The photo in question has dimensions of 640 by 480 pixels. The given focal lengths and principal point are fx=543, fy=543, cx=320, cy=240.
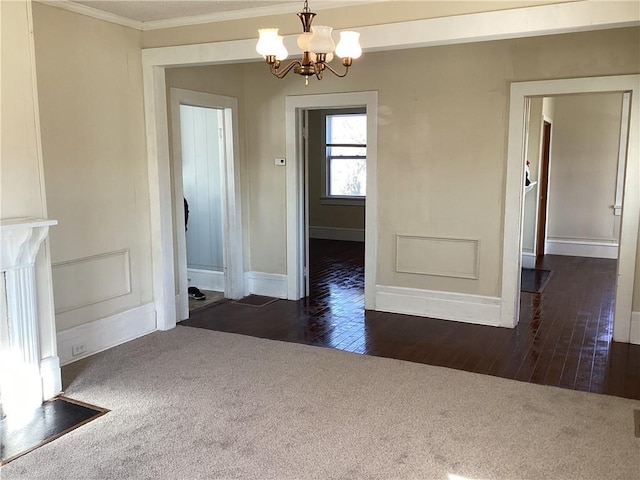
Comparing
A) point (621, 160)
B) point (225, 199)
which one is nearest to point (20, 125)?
point (225, 199)

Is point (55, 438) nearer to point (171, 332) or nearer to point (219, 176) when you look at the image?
point (171, 332)

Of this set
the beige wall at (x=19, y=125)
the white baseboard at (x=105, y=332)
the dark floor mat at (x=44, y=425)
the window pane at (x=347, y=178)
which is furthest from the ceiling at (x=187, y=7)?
the window pane at (x=347, y=178)

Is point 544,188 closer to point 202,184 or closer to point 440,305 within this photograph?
point 440,305

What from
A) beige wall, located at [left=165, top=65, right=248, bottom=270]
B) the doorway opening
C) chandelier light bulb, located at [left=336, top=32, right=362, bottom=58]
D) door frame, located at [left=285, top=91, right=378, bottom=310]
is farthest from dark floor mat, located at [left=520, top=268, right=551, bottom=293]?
chandelier light bulb, located at [left=336, top=32, right=362, bottom=58]

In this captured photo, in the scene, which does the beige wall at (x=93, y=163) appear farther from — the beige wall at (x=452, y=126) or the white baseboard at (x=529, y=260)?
the white baseboard at (x=529, y=260)

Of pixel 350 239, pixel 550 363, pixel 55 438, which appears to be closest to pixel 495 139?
pixel 550 363

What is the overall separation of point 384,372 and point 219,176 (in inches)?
124

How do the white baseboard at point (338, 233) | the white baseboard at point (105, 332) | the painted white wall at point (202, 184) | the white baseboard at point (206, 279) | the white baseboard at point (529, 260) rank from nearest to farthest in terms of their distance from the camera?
the white baseboard at point (105, 332)
the painted white wall at point (202, 184)
the white baseboard at point (206, 279)
the white baseboard at point (529, 260)
the white baseboard at point (338, 233)

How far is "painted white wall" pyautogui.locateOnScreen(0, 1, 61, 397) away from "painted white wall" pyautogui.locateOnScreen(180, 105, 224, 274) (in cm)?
263

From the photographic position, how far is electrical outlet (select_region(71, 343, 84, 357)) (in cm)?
409

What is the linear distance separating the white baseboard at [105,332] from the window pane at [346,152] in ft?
19.6

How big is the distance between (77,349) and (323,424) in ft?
7.01

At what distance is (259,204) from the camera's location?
6.05m

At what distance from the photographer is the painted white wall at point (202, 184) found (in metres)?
6.00
